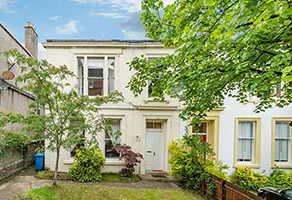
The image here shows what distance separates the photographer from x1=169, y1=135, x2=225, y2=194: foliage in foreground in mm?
7762

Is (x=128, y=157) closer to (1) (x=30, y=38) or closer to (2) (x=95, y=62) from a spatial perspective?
(2) (x=95, y=62)

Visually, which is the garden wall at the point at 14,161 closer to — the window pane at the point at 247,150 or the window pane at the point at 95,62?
the window pane at the point at 95,62

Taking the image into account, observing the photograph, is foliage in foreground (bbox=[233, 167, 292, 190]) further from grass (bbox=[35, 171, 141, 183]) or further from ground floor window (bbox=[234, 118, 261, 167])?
grass (bbox=[35, 171, 141, 183])

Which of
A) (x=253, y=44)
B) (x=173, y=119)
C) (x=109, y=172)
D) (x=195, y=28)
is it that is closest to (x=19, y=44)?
(x=109, y=172)

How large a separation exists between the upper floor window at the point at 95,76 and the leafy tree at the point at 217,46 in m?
3.66

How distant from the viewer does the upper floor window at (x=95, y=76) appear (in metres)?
10.2

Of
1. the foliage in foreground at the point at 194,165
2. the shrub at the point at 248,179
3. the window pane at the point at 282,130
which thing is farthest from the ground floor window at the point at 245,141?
the foliage in foreground at the point at 194,165

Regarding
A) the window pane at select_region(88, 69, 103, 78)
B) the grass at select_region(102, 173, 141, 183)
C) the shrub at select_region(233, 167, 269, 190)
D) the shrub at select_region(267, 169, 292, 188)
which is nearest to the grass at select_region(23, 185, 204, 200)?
the grass at select_region(102, 173, 141, 183)

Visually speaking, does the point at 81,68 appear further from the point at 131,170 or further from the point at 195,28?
the point at 195,28

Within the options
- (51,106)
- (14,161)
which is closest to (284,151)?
(51,106)

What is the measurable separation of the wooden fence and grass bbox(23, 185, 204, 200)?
65cm

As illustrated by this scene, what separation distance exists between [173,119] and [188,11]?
604cm

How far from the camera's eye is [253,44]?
4086mm

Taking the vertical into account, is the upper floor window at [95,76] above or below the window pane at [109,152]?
above
